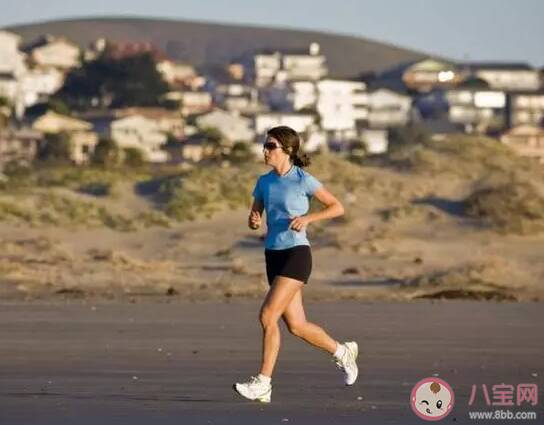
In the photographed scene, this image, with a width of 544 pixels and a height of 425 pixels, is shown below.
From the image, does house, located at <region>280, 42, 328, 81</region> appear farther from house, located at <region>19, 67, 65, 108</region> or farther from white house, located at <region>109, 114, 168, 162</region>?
white house, located at <region>109, 114, 168, 162</region>

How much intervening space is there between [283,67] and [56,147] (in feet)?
305

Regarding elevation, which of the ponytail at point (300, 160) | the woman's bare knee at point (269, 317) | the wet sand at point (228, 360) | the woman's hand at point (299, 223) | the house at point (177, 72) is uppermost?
the house at point (177, 72)

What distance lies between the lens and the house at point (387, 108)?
152 metres

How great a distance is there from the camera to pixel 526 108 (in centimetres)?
15212

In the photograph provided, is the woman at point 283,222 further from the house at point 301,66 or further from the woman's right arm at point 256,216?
the house at point 301,66

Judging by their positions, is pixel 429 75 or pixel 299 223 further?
pixel 429 75

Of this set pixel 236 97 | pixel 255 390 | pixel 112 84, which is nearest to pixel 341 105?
pixel 112 84

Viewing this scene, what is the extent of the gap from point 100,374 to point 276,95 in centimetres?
15114

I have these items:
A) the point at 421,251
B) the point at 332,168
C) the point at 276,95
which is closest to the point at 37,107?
the point at 276,95

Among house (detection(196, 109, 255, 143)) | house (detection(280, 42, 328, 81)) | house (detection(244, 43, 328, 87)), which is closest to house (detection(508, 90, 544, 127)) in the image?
house (detection(196, 109, 255, 143))

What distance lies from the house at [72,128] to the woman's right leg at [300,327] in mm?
90791

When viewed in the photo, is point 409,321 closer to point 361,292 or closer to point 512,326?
point 512,326

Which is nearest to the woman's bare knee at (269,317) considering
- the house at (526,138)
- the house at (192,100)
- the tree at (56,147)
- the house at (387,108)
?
the tree at (56,147)

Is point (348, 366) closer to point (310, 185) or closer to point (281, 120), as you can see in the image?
point (310, 185)
